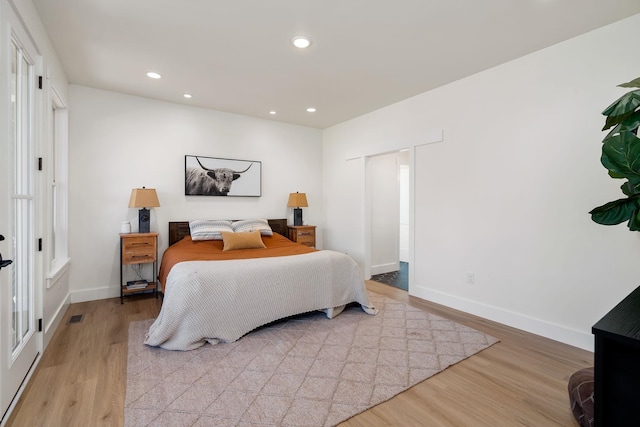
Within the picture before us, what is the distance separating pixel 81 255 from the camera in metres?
3.70

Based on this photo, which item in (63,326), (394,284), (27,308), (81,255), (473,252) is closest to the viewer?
(27,308)

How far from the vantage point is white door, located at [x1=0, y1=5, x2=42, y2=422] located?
5.47 feet

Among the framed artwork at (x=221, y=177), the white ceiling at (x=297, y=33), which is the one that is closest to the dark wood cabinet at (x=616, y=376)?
the white ceiling at (x=297, y=33)

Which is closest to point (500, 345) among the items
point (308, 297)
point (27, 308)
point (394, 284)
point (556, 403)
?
point (556, 403)

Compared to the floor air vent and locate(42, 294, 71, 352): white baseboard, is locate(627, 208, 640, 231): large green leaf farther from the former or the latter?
the floor air vent

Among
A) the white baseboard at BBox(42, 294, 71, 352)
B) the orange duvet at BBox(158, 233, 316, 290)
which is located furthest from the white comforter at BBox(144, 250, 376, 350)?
the white baseboard at BBox(42, 294, 71, 352)

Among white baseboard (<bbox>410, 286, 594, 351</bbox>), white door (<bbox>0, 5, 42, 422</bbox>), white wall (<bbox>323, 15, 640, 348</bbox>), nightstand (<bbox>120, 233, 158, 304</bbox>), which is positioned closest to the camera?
white door (<bbox>0, 5, 42, 422</bbox>)

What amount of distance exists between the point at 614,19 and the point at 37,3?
13.8ft

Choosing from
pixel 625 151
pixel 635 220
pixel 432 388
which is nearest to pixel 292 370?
pixel 432 388

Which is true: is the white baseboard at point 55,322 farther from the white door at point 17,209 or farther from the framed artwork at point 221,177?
the framed artwork at point 221,177

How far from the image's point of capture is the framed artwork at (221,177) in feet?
14.3

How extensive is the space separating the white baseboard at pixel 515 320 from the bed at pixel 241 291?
90 cm

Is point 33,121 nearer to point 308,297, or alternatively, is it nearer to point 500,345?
point 308,297

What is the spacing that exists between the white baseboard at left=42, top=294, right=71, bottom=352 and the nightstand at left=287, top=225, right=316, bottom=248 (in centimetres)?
293
